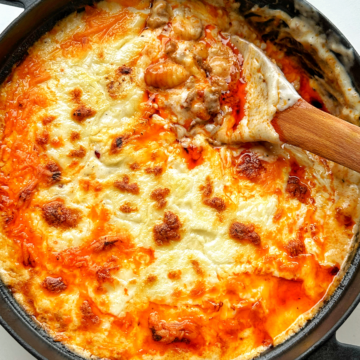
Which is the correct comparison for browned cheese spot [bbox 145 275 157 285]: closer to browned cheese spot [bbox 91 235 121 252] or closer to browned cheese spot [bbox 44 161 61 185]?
browned cheese spot [bbox 91 235 121 252]

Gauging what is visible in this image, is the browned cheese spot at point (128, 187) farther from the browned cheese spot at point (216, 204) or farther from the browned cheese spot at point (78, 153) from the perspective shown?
the browned cheese spot at point (216, 204)

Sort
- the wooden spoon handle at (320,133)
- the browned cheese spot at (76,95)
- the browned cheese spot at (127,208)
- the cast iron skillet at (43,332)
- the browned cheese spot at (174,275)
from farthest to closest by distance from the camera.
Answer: the browned cheese spot at (76,95)
the browned cheese spot at (127,208)
the browned cheese spot at (174,275)
the wooden spoon handle at (320,133)
the cast iron skillet at (43,332)

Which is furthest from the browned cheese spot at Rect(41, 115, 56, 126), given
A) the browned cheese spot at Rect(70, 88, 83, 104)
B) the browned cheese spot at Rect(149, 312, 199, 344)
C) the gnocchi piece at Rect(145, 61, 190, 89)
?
the browned cheese spot at Rect(149, 312, 199, 344)

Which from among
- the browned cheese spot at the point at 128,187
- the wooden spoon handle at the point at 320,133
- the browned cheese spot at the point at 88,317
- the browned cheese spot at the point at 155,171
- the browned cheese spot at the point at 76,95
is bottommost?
the browned cheese spot at the point at 88,317

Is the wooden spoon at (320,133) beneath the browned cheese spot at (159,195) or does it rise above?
above

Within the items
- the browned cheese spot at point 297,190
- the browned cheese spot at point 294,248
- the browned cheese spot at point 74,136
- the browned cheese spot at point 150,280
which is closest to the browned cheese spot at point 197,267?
the browned cheese spot at point 150,280

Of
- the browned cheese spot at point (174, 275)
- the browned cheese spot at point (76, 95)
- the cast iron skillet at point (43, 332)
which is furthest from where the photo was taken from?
the browned cheese spot at point (76, 95)
